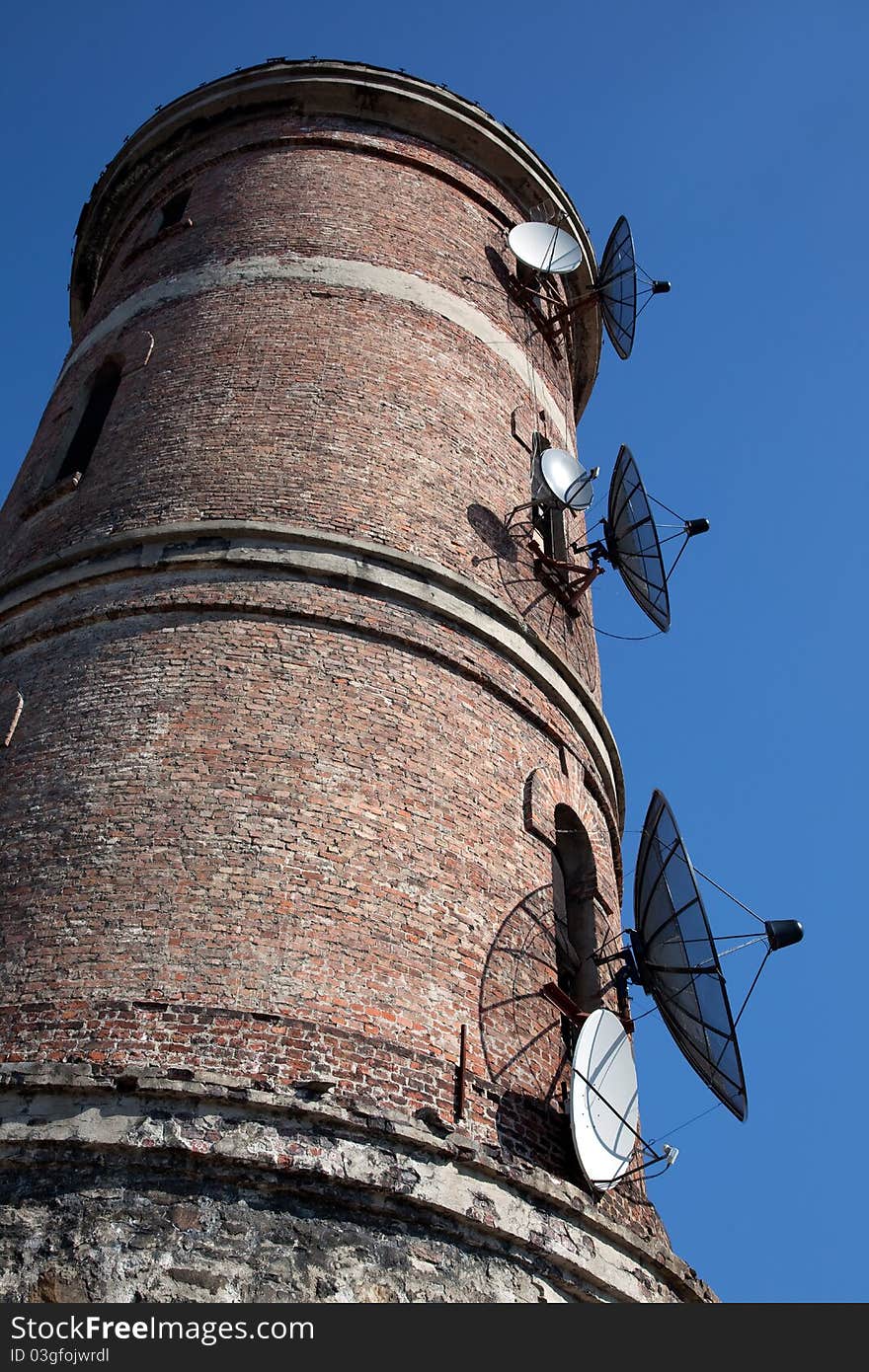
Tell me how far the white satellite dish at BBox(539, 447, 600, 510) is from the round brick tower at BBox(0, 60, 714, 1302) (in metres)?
0.31

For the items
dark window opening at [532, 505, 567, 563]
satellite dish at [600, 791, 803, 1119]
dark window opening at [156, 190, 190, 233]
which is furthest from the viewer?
dark window opening at [156, 190, 190, 233]

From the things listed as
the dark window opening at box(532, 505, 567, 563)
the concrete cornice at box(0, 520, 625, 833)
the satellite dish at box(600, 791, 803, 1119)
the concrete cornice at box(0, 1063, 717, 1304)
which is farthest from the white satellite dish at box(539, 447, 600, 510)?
the concrete cornice at box(0, 1063, 717, 1304)

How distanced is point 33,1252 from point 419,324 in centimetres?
872

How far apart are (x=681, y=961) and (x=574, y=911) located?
1521 mm

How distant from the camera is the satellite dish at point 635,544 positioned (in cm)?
1264

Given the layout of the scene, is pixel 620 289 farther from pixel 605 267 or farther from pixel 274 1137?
pixel 274 1137

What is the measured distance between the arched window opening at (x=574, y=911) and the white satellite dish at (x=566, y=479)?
3.23 meters

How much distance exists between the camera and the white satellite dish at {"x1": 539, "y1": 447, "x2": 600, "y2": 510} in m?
12.3

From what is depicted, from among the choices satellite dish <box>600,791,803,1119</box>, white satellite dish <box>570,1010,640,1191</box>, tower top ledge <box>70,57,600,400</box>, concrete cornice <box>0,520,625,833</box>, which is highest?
tower top ledge <box>70,57,600,400</box>

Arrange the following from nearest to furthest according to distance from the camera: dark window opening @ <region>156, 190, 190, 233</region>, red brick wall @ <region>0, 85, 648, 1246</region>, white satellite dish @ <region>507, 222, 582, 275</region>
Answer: red brick wall @ <region>0, 85, 648, 1246</region>
white satellite dish @ <region>507, 222, 582, 275</region>
dark window opening @ <region>156, 190, 190, 233</region>

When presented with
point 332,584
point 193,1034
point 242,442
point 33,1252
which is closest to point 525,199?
point 242,442

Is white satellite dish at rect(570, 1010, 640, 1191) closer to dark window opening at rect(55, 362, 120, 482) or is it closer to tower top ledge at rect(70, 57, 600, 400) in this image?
dark window opening at rect(55, 362, 120, 482)

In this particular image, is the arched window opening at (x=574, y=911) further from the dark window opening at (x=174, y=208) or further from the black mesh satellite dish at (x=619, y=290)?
the dark window opening at (x=174, y=208)

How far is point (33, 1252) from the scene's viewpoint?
643 cm
